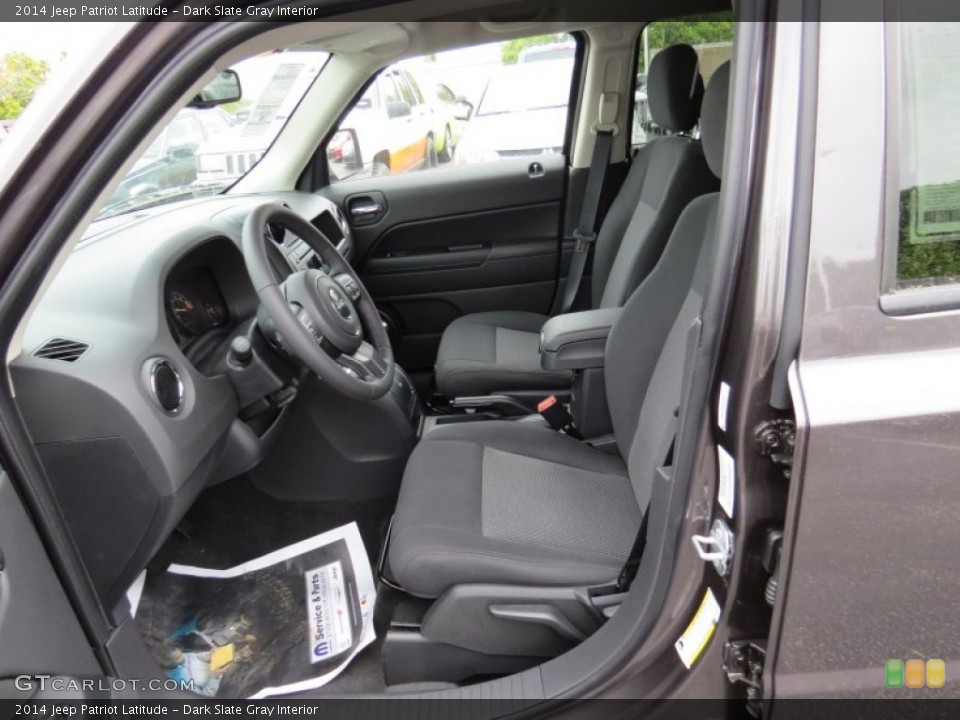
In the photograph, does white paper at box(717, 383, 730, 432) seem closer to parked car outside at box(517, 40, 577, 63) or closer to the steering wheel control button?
the steering wheel control button

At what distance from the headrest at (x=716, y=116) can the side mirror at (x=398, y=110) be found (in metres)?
1.69

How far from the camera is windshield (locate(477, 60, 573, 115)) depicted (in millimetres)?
2957

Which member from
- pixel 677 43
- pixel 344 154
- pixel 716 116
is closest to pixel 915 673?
pixel 716 116

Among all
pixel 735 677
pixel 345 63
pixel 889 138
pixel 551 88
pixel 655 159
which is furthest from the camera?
pixel 551 88

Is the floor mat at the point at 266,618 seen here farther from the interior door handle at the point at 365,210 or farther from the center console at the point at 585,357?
the interior door handle at the point at 365,210

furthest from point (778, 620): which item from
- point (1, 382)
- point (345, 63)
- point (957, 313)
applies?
point (345, 63)

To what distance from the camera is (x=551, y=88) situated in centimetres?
303

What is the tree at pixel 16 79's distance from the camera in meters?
1.03

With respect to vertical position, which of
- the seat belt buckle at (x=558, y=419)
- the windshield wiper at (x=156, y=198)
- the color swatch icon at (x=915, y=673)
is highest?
the windshield wiper at (x=156, y=198)

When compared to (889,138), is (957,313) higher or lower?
lower

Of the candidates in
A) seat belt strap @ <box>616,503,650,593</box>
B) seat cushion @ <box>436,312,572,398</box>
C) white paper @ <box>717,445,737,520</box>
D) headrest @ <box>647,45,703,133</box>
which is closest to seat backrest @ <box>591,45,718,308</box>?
headrest @ <box>647,45,703,133</box>

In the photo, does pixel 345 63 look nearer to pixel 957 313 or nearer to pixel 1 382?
pixel 1 382

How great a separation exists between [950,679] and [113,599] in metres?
1.25

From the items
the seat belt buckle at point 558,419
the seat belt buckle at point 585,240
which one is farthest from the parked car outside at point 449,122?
the seat belt buckle at point 558,419
